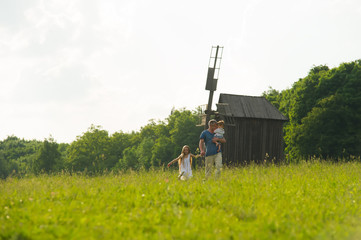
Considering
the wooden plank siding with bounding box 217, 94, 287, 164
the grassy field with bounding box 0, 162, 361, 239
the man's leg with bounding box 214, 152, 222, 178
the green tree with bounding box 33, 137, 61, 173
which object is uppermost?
the wooden plank siding with bounding box 217, 94, 287, 164

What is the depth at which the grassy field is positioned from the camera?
4.82m

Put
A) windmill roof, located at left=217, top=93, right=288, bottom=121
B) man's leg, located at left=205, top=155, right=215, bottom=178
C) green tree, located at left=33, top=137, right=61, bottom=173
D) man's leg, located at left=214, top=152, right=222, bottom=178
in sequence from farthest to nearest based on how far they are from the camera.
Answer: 1. green tree, located at left=33, top=137, right=61, bottom=173
2. windmill roof, located at left=217, top=93, right=288, bottom=121
3. man's leg, located at left=205, top=155, right=215, bottom=178
4. man's leg, located at left=214, top=152, right=222, bottom=178

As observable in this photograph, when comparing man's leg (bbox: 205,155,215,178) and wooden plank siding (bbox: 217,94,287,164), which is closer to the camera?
man's leg (bbox: 205,155,215,178)

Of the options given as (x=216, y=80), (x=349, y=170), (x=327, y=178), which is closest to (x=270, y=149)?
(x=216, y=80)

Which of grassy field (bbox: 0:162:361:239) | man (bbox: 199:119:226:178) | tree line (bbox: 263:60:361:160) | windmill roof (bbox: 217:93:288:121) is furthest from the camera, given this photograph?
tree line (bbox: 263:60:361:160)

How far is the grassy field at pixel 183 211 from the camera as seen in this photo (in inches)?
190

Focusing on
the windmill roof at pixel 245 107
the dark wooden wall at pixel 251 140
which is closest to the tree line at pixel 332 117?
the dark wooden wall at pixel 251 140

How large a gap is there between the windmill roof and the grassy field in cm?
1424

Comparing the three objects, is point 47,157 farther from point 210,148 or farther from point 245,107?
point 210,148

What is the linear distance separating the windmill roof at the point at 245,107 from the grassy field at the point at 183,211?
46.7 ft

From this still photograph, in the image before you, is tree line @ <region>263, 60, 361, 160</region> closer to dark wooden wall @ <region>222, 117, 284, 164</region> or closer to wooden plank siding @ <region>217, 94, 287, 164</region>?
dark wooden wall @ <region>222, 117, 284, 164</region>

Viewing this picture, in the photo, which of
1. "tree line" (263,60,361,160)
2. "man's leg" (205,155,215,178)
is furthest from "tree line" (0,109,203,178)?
"man's leg" (205,155,215,178)

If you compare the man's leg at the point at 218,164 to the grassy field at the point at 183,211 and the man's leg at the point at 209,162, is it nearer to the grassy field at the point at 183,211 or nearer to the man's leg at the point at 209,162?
the man's leg at the point at 209,162

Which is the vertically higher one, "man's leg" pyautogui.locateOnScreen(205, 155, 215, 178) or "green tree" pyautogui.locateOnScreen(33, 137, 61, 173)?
"man's leg" pyautogui.locateOnScreen(205, 155, 215, 178)
